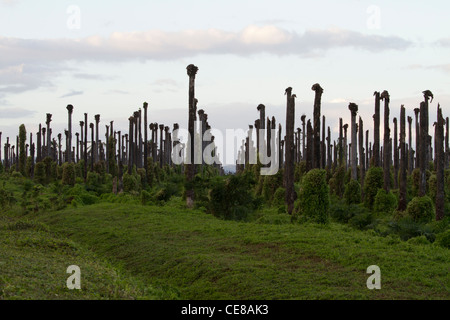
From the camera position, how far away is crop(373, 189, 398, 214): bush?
25.8 metres

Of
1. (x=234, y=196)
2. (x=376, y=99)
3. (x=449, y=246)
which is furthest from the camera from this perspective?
(x=376, y=99)

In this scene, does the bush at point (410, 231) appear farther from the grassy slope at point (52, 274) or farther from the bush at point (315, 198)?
the grassy slope at point (52, 274)

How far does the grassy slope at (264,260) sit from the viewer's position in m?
10.7

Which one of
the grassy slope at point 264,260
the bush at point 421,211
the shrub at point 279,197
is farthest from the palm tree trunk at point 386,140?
the grassy slope at point 264,260

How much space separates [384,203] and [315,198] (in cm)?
722

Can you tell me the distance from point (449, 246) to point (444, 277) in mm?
4625

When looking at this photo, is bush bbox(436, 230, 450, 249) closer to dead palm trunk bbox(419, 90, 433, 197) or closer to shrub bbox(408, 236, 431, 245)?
shrub bbox(408, 236, 431, 245)

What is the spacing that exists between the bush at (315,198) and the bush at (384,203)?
6636 mm

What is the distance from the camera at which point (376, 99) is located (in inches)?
1108

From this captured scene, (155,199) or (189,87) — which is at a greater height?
(189,87)

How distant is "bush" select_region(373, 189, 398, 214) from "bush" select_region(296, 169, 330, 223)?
6.64m
